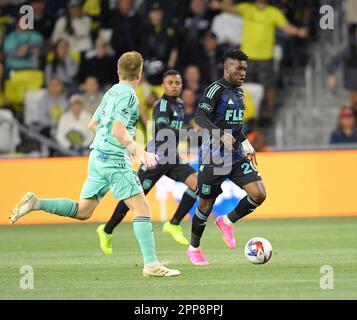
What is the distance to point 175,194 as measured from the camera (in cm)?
1864

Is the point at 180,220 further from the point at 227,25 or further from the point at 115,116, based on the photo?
the point at 227,25

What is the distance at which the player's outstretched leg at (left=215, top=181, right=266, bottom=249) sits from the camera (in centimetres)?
1191

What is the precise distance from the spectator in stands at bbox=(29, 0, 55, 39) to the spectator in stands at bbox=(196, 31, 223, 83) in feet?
11.4

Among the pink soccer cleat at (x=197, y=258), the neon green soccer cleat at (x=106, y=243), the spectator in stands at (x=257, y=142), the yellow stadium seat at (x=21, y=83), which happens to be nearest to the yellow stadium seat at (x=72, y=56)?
the yellow stadium seat at (x=21, y=83)

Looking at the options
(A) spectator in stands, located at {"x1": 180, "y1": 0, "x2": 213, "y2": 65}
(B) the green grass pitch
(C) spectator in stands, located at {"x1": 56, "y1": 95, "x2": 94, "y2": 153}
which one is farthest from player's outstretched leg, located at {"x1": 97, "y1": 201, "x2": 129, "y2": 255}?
(A) spectator in stands, located at {"x1": 180, "y1": 0, "x2": 213, "y2": 65}

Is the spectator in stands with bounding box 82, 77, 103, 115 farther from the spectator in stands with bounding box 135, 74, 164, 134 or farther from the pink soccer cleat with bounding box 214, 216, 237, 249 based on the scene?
the pink soccer cleat with bounding box 214, 216, 237, 249

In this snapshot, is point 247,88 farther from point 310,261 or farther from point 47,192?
point 310,261

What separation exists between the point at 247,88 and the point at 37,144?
435 cm

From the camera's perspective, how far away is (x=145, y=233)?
10.4 meters

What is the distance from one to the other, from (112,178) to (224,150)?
1800mm

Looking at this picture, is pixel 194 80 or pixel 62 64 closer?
pixel 194 80

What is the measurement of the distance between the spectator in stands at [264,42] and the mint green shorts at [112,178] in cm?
1101

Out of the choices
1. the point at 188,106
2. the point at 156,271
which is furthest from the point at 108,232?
the point at 188,106
